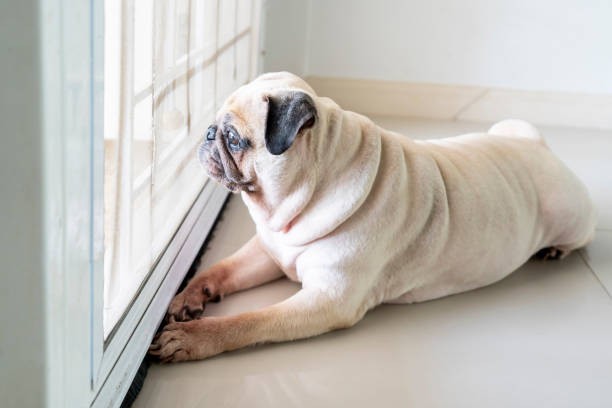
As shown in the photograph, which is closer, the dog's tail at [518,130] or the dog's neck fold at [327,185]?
the dog's neck fold at [327,185]

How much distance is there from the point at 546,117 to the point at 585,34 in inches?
15.6

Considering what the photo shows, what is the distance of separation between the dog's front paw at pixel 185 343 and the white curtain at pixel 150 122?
127 millimetres

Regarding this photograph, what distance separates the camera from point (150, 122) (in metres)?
1.48

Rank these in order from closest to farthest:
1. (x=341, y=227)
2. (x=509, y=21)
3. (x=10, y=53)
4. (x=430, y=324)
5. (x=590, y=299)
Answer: (x=10, y=53), (x=341, y=227), (x=430, y=324), (x=590, y=299), (x=509, y=21)

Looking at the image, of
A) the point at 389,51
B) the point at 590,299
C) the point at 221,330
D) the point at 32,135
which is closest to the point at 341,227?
the point at 221,330

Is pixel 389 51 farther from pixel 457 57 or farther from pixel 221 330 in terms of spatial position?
pixel 221 330

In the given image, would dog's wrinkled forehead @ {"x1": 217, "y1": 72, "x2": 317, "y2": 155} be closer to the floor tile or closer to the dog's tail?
the dog's tail

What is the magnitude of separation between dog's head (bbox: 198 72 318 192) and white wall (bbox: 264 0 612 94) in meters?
1.83

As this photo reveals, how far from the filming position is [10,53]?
80 centimetres

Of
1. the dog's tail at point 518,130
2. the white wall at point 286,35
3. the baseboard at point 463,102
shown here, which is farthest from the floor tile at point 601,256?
the white wall at point 286,35

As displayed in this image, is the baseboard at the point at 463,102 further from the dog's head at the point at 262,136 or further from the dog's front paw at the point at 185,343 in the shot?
the dog's front paw at the point at 185,343

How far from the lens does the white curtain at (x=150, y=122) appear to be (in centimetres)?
126

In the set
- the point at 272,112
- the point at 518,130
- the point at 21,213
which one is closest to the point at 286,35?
the point at 518,130

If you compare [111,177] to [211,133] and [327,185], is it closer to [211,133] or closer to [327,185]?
[211,133]
